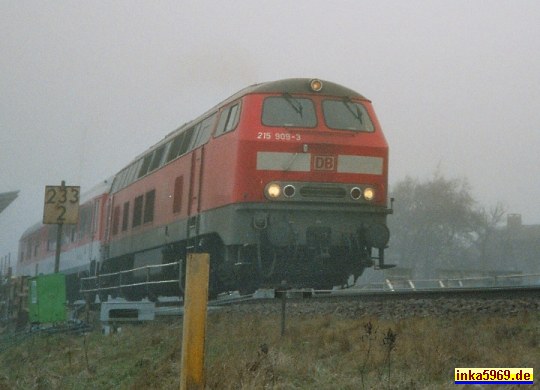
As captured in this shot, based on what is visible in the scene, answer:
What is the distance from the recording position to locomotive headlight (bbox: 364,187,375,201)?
40.4ft

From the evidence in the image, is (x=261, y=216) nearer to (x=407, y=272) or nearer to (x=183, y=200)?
(x=183, y=200)

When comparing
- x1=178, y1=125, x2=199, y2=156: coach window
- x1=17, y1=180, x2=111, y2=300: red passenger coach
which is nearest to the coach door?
x1=178, y1=125, x2=199, y2=156: coach window

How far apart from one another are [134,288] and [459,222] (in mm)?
49425

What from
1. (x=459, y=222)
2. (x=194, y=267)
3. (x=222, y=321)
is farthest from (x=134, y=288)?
(x=459, y=222)

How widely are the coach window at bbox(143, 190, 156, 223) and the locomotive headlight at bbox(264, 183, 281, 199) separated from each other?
4.53 m

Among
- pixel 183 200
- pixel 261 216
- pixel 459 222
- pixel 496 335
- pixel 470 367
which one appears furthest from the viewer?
pixel 459 222

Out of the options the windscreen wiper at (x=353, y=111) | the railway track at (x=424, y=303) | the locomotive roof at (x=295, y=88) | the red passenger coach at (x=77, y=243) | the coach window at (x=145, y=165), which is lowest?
the railway track at (x=424, y=303)

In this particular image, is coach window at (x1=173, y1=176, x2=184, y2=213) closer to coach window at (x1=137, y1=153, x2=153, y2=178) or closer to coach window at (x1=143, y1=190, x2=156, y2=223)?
coach window at (x1=143, y1=190, x2=156, y2=223)

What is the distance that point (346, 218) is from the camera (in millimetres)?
12133

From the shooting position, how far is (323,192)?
12.1 m

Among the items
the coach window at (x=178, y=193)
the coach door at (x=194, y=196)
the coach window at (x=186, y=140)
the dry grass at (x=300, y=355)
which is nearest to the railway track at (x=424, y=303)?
the dry grass at (x=300, y=355)

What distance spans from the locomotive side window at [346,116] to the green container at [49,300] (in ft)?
21.0

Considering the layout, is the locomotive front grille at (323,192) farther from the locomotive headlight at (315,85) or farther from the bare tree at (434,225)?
the bare tree at (434,225)

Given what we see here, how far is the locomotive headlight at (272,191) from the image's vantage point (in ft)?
38.8
